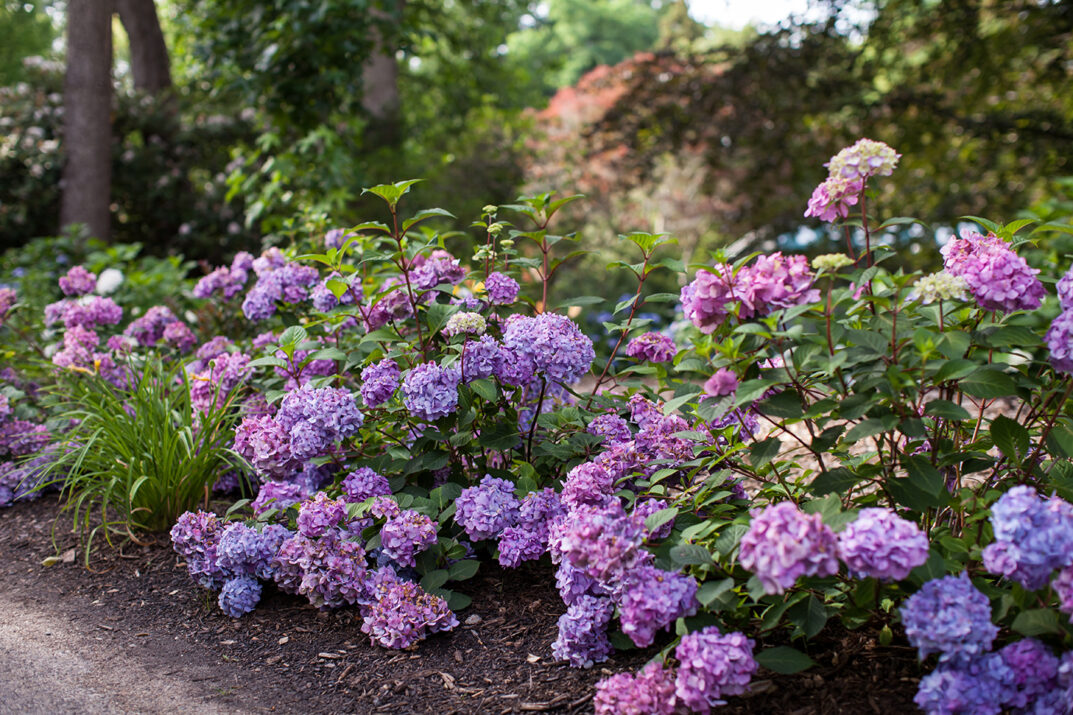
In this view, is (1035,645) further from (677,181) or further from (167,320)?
(677,181)

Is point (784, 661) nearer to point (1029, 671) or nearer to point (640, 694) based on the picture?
point (640, 694)

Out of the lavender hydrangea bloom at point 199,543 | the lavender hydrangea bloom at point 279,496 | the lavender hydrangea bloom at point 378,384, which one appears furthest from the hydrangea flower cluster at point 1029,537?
the lavender hydrangea bloom at point 199,543

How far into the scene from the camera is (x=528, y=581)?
2314mm

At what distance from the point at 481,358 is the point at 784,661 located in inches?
40.2

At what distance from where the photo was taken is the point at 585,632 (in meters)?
1.82

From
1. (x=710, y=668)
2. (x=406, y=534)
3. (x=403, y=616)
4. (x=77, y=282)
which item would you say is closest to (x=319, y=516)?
(x=406, y=534)

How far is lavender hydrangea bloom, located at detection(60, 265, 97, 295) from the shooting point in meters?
3.62

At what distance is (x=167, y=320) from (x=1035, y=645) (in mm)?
3418

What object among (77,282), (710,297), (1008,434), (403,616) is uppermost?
(77,282)

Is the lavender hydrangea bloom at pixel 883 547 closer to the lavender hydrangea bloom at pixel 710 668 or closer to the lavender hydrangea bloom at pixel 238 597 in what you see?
the lavender hydrangea bloom at pixel 710 668

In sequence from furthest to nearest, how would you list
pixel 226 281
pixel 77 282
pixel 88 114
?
1. pixel 88 114
2. pixel 77 282
3. pixel 226 281

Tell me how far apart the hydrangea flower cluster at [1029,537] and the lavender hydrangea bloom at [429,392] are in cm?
126

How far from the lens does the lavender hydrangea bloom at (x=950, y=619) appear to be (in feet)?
4.66

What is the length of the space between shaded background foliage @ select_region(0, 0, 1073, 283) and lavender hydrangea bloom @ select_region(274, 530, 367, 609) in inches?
77.8
